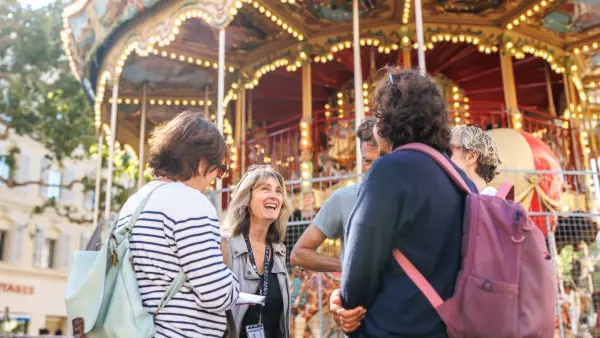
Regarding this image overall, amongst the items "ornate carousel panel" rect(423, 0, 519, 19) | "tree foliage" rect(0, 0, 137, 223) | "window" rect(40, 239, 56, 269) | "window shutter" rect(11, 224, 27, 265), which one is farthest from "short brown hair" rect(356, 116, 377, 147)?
"window" rect(40, 239, 56, 269)

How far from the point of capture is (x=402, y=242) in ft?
5.56

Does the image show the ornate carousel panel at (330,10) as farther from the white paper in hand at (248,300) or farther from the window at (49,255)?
the window at (49,255)

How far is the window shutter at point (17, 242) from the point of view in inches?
923

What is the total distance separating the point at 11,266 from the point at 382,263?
24.9 meters

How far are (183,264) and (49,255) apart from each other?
26668mm

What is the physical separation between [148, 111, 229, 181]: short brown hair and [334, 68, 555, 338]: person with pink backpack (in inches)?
29.2

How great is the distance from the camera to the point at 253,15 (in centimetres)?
951

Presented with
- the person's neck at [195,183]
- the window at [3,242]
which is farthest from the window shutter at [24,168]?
the person's neck at [195,183]

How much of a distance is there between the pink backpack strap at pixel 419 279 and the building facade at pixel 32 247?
2297 cm

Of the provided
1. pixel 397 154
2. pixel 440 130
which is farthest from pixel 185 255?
pixel 440 130

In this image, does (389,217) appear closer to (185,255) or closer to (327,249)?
(185,255)

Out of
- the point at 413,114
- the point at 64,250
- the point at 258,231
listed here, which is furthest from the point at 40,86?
the point at 413,114

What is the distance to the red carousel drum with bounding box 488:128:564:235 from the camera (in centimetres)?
673

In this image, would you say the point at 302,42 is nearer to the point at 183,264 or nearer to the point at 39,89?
the point at 183,264
